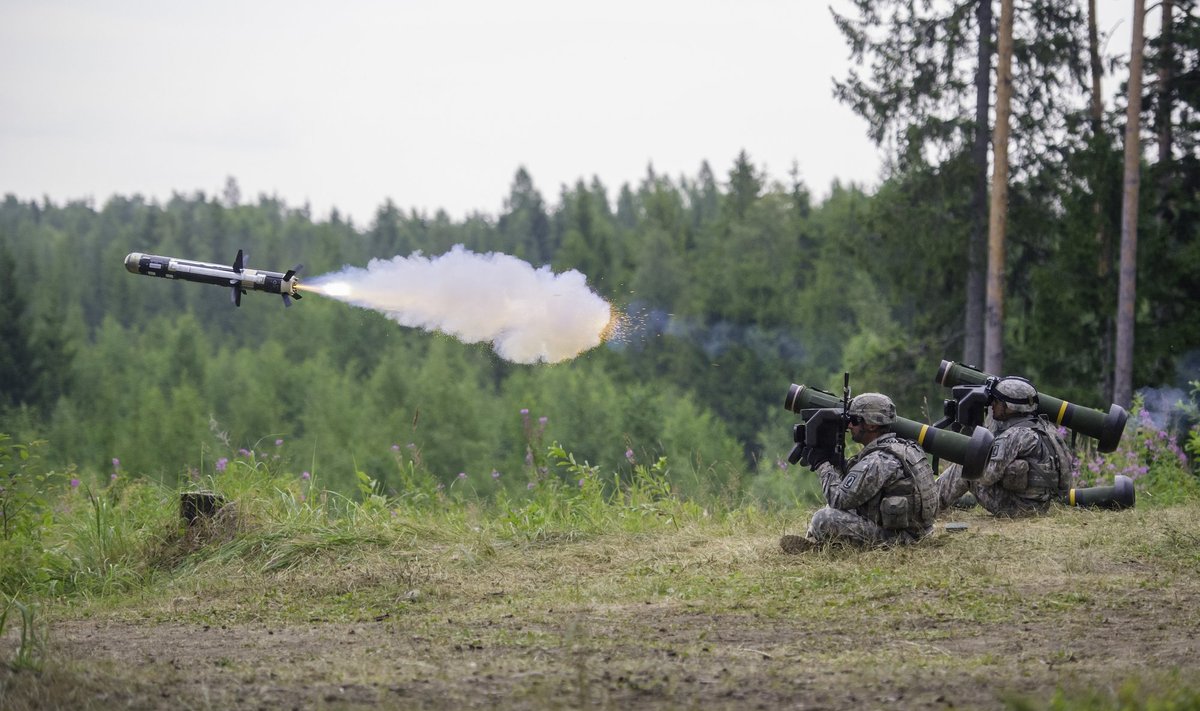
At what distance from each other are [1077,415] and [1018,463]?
0.83 m

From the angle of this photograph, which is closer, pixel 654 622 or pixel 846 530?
pixel 654 622

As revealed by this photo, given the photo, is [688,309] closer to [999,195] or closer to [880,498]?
[999,195]

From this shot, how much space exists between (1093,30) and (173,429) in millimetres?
42722

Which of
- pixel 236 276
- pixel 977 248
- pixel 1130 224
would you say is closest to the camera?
pixel 236 276

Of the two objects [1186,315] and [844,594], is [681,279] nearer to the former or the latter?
[1186,315]

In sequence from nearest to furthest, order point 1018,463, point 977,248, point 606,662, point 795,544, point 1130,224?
point 606,662, point 795,544, point 1018,463, point 1130,224, point 977,248

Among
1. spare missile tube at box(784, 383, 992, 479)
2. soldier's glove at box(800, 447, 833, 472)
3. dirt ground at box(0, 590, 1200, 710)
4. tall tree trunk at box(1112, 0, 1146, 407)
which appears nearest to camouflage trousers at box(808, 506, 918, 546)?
soldier's glove at box(800, 447, 833, 472)

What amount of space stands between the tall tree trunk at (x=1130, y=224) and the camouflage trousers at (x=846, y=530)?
12815 millimetres

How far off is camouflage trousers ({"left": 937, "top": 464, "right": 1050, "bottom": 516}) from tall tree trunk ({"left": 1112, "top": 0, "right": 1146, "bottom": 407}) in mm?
10224

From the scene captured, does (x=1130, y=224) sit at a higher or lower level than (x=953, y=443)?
higher

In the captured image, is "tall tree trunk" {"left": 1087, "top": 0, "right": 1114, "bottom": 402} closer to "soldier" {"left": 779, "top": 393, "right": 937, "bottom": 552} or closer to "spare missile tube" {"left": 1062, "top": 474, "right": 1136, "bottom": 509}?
"spare missile tube" {"left": 1062, "top": 474, "right": 1136, "bottom": 509}

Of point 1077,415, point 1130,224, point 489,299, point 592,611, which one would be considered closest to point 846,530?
point 592,611

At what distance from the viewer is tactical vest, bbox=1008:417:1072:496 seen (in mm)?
11453

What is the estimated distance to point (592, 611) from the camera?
26.3ft
